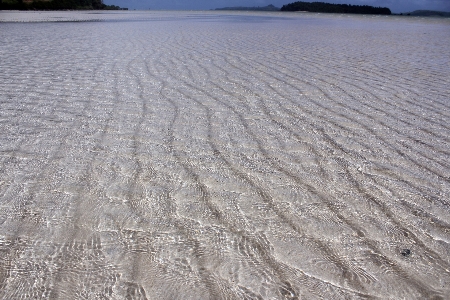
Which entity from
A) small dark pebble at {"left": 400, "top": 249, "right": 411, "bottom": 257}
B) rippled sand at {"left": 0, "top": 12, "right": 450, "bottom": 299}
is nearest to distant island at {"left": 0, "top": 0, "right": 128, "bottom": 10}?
rippled sand at {"left": 0, "top": 12, "right": 450, "bottom": 299}

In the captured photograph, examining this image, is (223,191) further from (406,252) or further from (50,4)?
(50,4)

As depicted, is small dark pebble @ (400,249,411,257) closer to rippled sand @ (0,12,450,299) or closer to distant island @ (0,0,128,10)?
rippled sand @ (0,12,450,299)

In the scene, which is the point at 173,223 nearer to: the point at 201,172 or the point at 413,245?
the point at 201,172

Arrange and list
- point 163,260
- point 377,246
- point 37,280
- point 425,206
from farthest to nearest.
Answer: point 425,206
point 377,246
point 163,260
point 37,280

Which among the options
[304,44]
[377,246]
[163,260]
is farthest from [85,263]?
[304,44]

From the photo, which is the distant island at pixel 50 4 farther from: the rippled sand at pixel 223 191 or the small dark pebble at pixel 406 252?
the small dark pebble at pixel 406 252

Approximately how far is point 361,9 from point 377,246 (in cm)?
6085

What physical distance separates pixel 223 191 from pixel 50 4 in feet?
170

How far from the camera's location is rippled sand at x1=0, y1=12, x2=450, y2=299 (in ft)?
5.50

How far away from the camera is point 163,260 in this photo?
5.81ft

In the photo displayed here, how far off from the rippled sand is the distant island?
41426 mm

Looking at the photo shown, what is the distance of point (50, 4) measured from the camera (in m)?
47.1

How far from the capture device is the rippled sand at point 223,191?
5.50 ft

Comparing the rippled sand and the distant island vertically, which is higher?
the rippled sand
